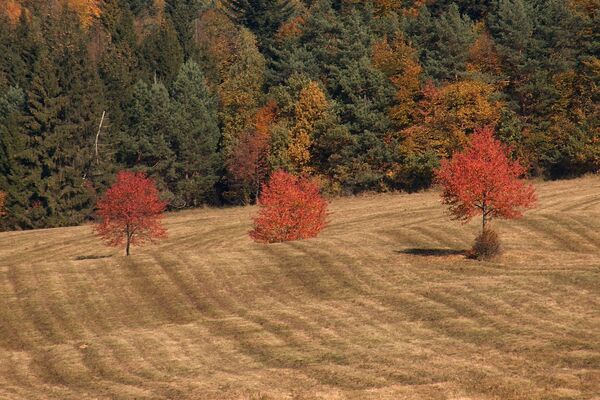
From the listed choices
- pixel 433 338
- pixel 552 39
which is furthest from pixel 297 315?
pixel 552 39

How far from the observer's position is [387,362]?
3497cm

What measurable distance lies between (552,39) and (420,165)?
18879 millimetres

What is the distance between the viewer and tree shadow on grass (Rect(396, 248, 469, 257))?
55.4 meters

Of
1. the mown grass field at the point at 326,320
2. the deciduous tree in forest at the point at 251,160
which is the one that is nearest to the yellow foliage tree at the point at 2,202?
the deciduous tree in forest at the point at 251,160

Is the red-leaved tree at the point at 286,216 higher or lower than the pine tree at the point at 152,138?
lower

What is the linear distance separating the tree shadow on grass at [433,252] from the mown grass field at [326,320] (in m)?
0.22

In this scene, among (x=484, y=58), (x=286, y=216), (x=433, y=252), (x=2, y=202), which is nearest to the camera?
(x=433, y=252)

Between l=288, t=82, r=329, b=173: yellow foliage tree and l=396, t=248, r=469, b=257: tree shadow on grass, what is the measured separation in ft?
167

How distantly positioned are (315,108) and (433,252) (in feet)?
180

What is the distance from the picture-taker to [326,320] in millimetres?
42656

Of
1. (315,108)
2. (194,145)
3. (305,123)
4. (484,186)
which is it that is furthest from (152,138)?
(484,186)

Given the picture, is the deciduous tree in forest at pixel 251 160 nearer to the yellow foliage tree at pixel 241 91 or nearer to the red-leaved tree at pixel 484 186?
the yellow foliage tree at pixel 241 91

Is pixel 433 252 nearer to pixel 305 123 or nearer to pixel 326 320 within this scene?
pixel 326 320

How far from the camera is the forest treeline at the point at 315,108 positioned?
332ft
